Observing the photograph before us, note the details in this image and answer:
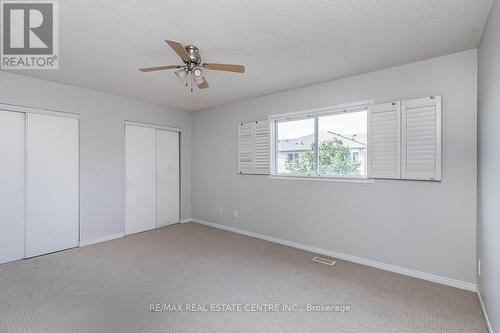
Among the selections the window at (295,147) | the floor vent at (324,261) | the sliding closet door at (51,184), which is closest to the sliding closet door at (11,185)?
the sliding closet door at (51,184)

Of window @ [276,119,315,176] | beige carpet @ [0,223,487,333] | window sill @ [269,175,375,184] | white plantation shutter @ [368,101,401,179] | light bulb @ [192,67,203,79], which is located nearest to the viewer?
beige carpet @ [0,223,487,333]

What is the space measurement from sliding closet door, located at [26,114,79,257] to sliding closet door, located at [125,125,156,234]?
83 centimetres

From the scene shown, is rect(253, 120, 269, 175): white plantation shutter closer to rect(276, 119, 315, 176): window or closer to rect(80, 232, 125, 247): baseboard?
rect(276, 119, 315, 176): window

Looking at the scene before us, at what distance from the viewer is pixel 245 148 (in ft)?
15.2

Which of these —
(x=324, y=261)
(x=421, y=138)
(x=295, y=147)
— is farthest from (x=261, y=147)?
(x=421, y=138)

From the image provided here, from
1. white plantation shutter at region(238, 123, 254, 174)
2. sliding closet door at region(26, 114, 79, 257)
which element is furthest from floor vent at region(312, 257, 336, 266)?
sliding closet door at region(26, 114, 79, 257)

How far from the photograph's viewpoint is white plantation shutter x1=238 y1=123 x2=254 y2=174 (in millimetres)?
4562

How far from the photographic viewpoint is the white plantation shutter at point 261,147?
14.2 feet

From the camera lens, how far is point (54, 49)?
2.67m

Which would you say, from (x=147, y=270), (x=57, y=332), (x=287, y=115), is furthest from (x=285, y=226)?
(x=57, y=332)

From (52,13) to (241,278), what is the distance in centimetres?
302

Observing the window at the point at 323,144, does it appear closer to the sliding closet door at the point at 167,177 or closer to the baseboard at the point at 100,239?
the sliding closet door at the point at 167,177

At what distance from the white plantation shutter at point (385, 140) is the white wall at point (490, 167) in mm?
735

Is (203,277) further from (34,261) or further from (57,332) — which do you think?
(34,261)
